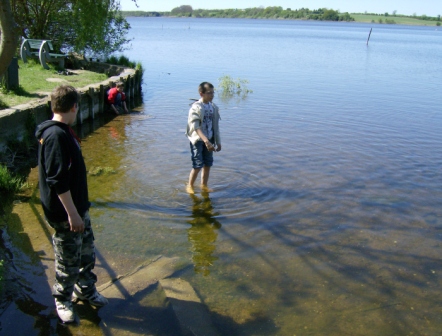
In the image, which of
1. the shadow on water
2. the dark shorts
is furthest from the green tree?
the shadow on water

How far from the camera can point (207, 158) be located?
26.2 feet

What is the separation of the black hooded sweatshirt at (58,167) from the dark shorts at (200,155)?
3.76m

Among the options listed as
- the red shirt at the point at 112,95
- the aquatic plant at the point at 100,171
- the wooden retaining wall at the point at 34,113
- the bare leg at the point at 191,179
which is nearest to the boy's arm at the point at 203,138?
the bare leg at the point at 191,179

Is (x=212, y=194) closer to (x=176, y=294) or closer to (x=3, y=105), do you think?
(x=176, y=294)

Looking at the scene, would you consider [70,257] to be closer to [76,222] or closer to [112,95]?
[76,222]

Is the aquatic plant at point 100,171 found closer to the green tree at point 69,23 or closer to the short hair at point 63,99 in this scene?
the short hair at point 63,99

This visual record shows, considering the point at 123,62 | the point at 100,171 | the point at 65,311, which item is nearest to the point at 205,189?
the point at 100,171

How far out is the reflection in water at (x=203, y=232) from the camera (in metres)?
5.87

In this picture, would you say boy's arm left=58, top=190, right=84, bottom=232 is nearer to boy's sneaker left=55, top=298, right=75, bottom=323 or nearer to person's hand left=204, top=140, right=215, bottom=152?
boy's sneaker left=55, top=298, right=75, bottom=323

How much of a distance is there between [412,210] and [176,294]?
4.59 m

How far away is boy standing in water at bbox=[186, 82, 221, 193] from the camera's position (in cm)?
751

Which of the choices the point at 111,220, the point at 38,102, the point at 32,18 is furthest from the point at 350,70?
the point at 111,220

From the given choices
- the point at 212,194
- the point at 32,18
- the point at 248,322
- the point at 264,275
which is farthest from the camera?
the point at 32,18

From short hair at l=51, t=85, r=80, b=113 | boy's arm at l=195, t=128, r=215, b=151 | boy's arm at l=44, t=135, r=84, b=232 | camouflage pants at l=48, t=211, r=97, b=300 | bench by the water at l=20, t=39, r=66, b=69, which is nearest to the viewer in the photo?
boy's arm at l=44, t=135, r=84, b=232
